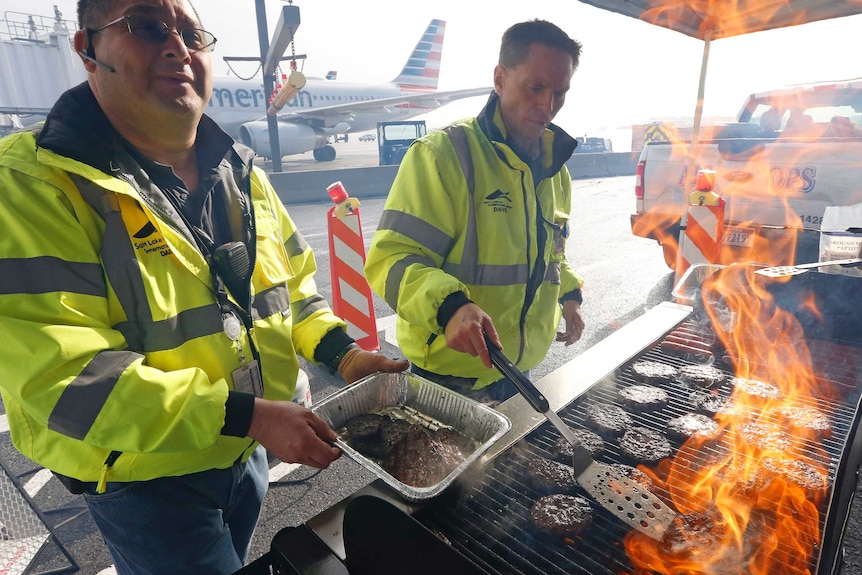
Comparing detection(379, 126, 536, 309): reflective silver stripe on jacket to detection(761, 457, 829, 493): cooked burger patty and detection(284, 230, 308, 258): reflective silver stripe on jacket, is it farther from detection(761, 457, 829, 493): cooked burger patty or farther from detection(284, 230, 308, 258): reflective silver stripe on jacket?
detection(761, 457, 829, 493): cooked burger patty

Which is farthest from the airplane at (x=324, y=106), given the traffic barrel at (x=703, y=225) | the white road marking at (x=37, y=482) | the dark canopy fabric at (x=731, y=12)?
the white road marking at (x=37, y=482)

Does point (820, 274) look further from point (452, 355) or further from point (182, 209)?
point (182, 209)

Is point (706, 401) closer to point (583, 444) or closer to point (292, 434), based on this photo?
point (583, 444)

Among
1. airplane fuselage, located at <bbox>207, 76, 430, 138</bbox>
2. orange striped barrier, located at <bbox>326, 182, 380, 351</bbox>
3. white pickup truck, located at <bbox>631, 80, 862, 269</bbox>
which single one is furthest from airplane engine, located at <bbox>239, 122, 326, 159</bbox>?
white pickup truck, located at <bbox>631, 80, 862, 269</bbox>

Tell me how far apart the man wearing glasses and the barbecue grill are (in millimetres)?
265

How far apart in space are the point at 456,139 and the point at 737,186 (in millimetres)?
5274

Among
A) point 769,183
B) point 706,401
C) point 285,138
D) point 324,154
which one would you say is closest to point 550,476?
point 706,401

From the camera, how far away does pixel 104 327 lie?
4.33ft

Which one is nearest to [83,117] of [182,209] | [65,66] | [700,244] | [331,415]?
[182,209]

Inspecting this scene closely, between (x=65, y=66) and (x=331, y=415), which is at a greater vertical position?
(x=65, y=66)

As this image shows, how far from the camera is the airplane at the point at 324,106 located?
21.0 meters

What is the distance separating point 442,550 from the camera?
109 cm

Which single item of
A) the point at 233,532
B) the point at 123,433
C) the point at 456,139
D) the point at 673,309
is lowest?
the point at 233,532

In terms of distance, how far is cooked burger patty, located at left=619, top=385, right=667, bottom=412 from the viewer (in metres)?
2.21
